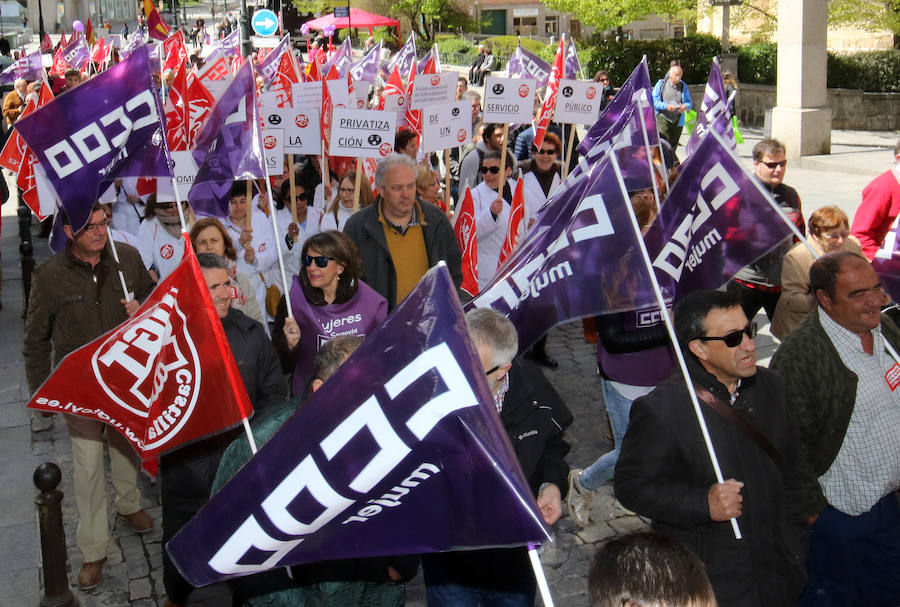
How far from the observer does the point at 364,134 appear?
892 cm

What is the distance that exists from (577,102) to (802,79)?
417 inches

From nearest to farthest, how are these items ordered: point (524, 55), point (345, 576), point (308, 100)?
point (345, 576) → point (308, 100) → point (524, 55)

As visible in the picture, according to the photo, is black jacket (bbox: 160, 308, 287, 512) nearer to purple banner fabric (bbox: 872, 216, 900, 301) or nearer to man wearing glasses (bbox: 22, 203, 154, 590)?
man wearing glasses (bbox: 22, 203, 154, 590)

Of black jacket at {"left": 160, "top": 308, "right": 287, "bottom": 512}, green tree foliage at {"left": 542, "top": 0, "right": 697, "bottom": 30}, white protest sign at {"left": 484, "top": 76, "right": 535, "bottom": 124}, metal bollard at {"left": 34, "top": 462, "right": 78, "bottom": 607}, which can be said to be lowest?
metal bollard at {"left": 34, "top": 462, "right": 78, "bottom": 607}

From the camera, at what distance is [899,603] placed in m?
4.52

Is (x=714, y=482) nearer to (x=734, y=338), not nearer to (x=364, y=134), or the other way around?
(x=734, y=338)

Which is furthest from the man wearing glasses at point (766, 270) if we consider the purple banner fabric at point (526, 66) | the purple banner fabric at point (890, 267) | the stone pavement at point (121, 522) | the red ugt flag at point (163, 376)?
the purple banner fabric at point (526, 66)

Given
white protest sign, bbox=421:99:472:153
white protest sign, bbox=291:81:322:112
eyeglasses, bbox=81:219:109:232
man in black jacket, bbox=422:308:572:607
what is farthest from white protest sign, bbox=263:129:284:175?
man in black jacket, bbox=422:308:572:607

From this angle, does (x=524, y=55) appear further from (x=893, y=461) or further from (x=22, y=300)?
(x=893, y=461)

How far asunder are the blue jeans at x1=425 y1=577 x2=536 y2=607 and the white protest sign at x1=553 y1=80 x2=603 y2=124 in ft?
24.5

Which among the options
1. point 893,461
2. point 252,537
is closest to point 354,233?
point 893,461

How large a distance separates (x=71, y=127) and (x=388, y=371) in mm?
3689

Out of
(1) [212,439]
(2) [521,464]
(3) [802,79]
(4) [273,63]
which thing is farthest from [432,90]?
(3) [802,79]

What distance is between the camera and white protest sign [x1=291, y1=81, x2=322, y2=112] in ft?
32.3
